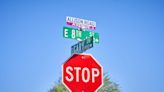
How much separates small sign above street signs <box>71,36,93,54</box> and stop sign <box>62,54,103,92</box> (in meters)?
0.21

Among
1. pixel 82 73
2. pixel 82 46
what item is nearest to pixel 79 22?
pixel 82 46

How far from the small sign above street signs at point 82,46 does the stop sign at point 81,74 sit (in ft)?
0.69

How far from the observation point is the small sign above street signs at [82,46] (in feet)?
28.1

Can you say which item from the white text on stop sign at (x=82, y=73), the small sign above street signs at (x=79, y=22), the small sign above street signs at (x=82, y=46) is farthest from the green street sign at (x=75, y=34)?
the white text on stop sign at (x=82, y=73)

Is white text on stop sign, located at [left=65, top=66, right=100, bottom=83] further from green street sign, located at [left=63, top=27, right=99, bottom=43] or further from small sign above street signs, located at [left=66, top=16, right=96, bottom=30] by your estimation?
small sign above street signs, located at [left=66, top=16, right=96, bottom=30]

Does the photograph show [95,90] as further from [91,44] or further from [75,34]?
[75,34]

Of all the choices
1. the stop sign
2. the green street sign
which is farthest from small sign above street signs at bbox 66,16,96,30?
the stop sign

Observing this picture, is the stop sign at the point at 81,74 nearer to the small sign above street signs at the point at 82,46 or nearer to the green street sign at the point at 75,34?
the small sign above street signs at the point at 82,46

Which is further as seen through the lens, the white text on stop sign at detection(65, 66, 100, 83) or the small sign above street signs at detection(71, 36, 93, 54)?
the small sign above street signs at detection(71, 36, 93, 54)

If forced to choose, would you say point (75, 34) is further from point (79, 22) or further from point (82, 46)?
point (82, 46)

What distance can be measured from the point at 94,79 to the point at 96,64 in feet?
1.32

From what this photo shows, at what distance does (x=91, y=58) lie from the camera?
8695mm

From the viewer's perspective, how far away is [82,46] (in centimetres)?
873

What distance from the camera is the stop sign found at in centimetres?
823
